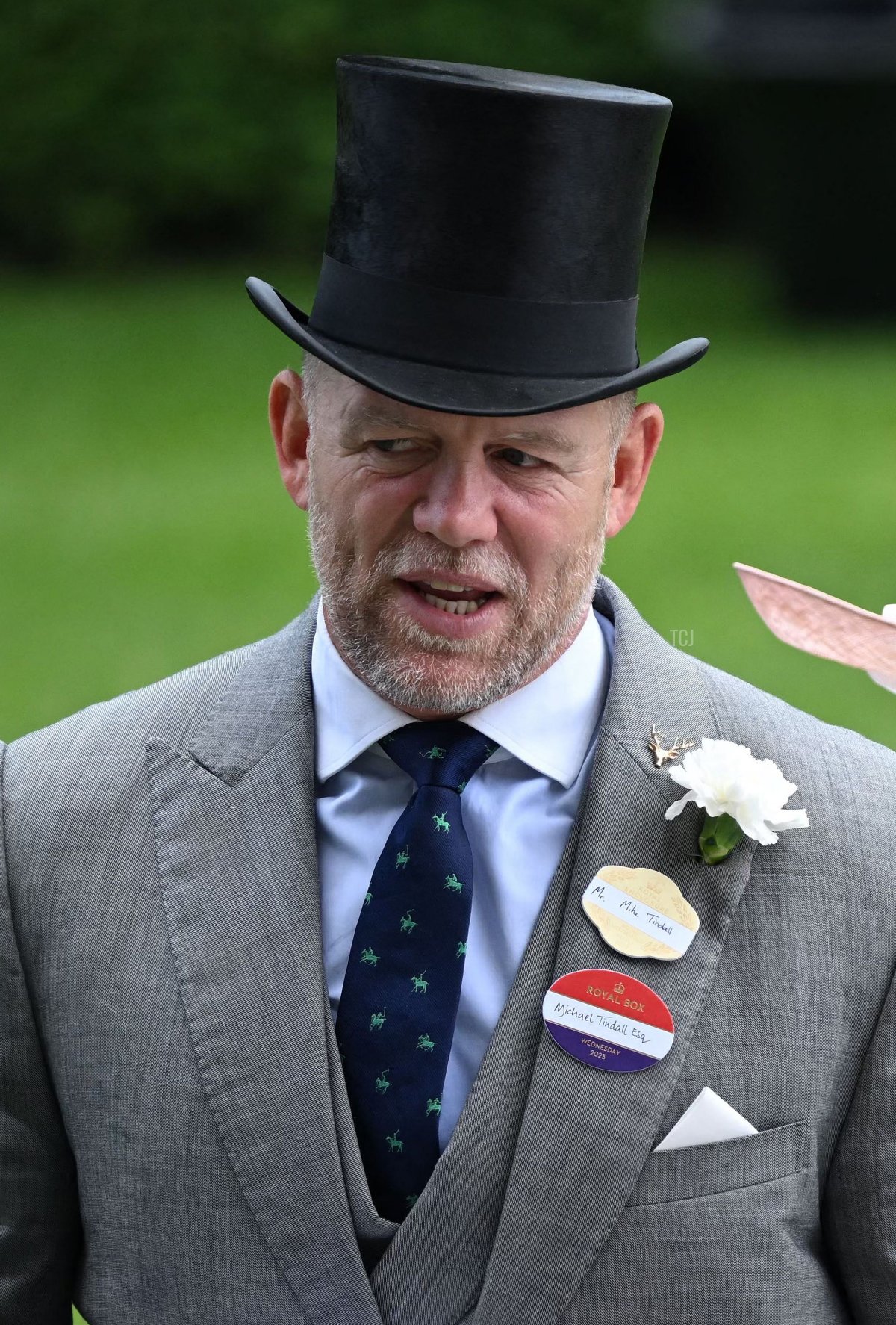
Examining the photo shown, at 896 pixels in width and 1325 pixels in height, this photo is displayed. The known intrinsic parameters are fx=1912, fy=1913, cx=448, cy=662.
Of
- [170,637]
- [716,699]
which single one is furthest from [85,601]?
[716,699]

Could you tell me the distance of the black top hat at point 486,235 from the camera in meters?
2.17

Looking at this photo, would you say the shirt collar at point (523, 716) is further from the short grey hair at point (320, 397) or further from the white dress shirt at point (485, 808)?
the short grey hair at point (320, 397)

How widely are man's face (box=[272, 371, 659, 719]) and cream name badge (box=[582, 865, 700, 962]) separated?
0.27 m

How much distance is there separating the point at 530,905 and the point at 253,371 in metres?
9.47

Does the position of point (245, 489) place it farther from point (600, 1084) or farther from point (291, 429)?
point (600, 1084)

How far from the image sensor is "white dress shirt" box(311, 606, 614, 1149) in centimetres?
233

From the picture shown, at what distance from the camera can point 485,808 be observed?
7.85 feet

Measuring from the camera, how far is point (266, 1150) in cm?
225

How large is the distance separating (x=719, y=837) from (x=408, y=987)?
1.35 ft

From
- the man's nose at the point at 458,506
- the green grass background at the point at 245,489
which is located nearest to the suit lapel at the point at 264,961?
the man's nose at the point at 458,506

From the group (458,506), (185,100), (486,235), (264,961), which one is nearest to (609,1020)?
(264,961)

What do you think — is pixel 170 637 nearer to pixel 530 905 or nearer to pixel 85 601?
pixel 85 601

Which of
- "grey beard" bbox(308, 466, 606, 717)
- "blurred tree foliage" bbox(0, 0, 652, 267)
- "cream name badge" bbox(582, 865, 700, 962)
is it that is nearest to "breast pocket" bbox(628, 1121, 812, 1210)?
"cream name badge" bbox(582, 865, 700, 962)

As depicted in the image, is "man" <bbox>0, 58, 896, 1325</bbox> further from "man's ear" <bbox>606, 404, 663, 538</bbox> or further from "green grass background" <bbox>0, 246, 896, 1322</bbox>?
"green grass background" <bbox>0, 246, 896, 1322</bbox>
